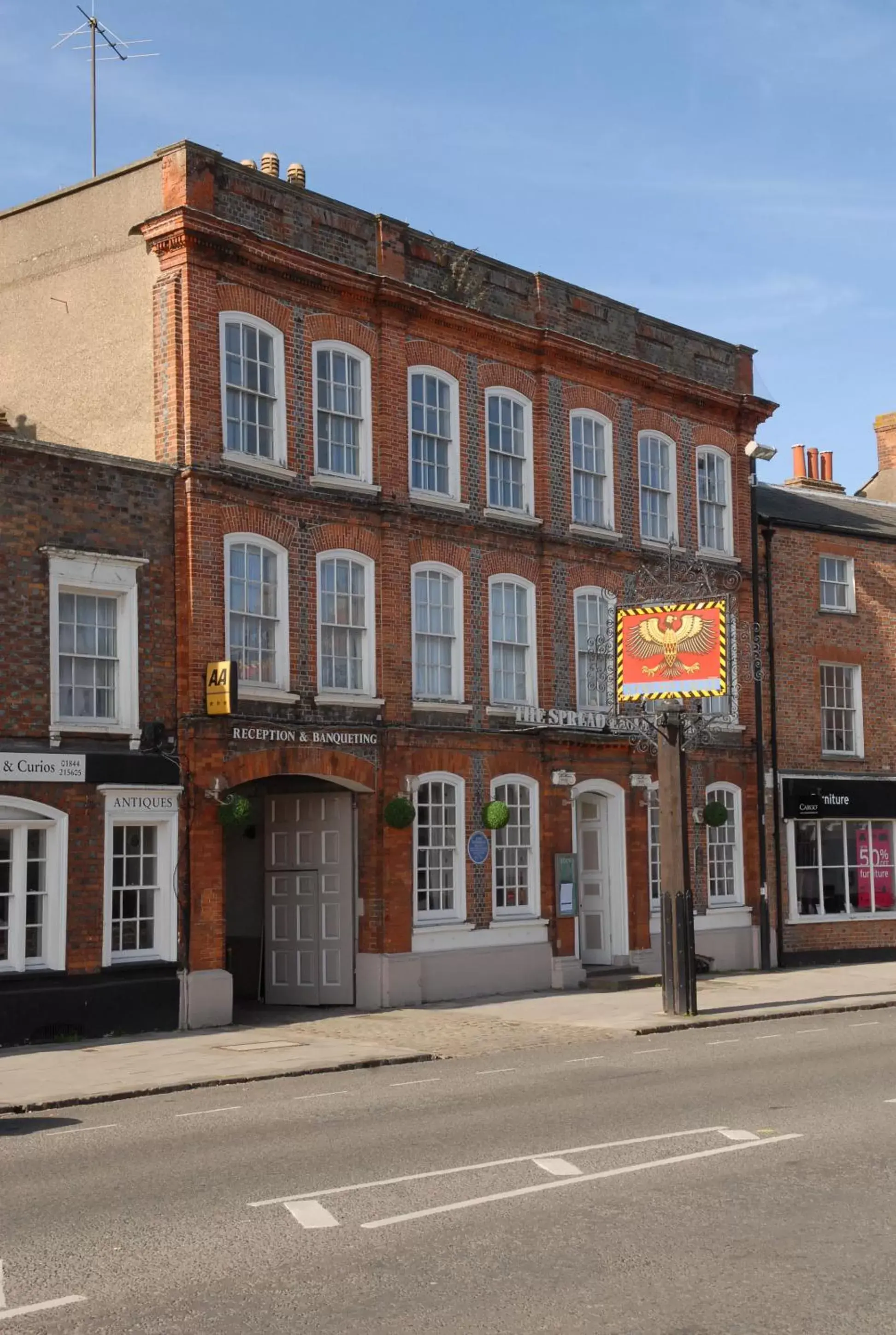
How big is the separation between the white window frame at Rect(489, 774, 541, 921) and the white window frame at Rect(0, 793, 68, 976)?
811 cm

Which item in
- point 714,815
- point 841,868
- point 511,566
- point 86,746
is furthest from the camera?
point 841,868

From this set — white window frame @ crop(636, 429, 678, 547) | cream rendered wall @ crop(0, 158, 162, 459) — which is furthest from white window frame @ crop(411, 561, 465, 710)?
cream rendered wall @ crop(0, 158, 162, 459)

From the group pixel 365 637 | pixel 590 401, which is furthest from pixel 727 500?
pixel 365 637

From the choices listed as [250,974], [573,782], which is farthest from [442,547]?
[250,974]

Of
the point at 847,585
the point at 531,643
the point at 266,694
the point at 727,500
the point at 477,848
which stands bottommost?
the point at 477,848

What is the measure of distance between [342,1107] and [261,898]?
453 inches

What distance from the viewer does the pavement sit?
54.2 feet

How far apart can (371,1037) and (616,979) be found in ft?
24.7

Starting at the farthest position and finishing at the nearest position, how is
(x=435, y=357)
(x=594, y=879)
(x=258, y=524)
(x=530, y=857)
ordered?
1. (x=594, y=879)
2. (x=530, y=857)
3. (x=435, y=357)
4. (x=258, y=524)

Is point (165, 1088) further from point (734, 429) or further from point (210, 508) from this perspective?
point (734, 429)

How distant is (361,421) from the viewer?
24.2 meters

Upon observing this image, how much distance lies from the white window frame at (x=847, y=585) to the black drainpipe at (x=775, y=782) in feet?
4.99

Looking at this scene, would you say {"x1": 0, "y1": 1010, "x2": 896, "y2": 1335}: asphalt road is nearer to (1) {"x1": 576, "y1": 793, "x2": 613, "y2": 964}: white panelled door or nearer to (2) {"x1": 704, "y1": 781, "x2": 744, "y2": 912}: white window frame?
(1) {"x1": 576, "y1": 793, "x2": 613, "y2": 964}: white panelled door

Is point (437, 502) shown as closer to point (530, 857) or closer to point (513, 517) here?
point (513, 517)
